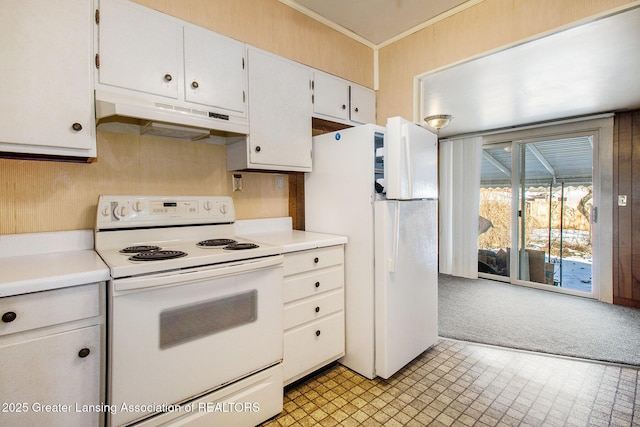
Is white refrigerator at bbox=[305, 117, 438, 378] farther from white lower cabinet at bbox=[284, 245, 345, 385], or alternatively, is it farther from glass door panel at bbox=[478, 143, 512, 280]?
glass door panel at bbox=[478, 143, 512, 280]

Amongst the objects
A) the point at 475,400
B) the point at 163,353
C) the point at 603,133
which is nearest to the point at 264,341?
the point at 163,353

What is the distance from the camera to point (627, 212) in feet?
11.6

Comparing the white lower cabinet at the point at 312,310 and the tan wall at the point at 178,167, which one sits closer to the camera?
the tan wall at the point at 178,167

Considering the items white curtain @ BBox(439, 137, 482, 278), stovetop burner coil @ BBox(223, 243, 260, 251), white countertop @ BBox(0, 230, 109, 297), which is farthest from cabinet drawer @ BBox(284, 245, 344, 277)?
white curtain @ BBox(439, 137, 482, 278)

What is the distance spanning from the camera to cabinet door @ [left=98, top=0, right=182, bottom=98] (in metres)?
1.47

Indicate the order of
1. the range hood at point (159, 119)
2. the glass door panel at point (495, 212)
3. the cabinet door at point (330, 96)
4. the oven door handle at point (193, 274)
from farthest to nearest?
the glass door panel at point (495, 212), the cabinet door at point (330, 96), the range hood at point (159, 119), the oven door handle at point (193, 274)

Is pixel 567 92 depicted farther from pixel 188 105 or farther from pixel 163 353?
pixel 163 353

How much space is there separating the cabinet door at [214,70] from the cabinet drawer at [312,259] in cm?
100

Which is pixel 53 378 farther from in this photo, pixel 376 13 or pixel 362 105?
pixel 376 13

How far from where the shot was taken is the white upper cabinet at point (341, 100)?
2.37 meters

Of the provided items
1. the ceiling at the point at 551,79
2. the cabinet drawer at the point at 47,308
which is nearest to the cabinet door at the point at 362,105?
the ceiling at the point at 551,79

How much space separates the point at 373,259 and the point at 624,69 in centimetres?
268

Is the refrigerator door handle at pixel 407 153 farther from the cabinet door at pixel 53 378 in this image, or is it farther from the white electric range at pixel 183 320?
the cabinet door at pixel 53 378

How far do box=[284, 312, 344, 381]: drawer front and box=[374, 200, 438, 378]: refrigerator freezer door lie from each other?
270mm
